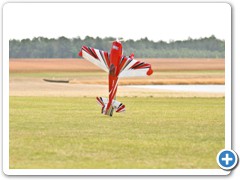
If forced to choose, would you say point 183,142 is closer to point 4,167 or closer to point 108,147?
point 108,147

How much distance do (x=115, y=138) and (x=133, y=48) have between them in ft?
135

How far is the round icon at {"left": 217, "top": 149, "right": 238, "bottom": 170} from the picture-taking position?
15298 millimetres

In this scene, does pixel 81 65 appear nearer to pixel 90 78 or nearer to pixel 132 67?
pixel 90 78

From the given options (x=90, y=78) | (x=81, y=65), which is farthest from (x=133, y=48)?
(x=81, y=65)

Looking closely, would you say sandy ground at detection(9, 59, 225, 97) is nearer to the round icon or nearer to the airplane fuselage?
the airplane fuselage

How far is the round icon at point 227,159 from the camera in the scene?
50.2 ft

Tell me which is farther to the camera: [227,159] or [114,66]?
[114,66]

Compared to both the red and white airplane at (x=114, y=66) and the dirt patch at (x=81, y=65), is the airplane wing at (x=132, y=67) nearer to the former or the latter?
the red and white airplane at (x=114, y=66)

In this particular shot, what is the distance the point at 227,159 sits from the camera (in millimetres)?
15578

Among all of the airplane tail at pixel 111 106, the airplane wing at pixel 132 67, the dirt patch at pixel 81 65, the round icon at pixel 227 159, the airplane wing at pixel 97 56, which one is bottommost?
the round icon at pixel 227 159

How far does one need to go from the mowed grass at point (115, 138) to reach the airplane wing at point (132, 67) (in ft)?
5.80

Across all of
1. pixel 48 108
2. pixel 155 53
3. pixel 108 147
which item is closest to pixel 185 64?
pixel 155 53

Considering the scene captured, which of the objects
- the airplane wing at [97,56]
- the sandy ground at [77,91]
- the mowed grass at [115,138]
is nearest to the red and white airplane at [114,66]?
the airplane wing at [97,56]

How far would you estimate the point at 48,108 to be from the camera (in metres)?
30.9
